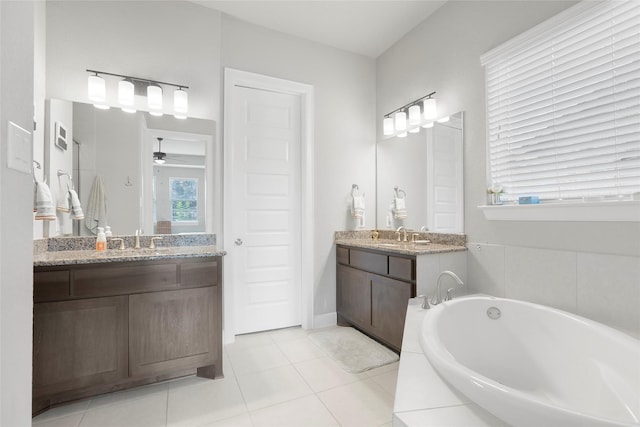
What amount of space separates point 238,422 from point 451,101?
2728mm

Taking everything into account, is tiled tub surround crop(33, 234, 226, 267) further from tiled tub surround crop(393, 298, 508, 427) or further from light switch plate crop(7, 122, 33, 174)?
tiled tub surround crop(393, 298, 508, 427)

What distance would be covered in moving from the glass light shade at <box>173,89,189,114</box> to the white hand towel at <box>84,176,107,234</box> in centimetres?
80

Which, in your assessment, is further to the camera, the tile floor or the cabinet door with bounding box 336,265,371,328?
the cabinet door with bounding box 336,265,371,328

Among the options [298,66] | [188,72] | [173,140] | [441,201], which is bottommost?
[441,201]

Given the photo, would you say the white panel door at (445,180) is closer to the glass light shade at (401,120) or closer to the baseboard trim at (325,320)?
the glass light shade at (401,120)

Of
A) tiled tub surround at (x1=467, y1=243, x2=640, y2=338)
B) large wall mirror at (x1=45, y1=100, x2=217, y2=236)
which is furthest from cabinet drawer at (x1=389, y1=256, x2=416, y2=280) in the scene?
large wall mirror at (x1=45, y1=100, x2=217, y2=236)

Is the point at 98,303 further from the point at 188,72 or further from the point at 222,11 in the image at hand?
the point at 222,11

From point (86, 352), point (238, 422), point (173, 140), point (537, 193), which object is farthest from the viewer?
point (173, 140)

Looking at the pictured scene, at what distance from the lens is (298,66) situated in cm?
301

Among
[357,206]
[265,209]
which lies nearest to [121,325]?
[265,209]

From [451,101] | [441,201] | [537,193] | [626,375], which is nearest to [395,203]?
[441,201]

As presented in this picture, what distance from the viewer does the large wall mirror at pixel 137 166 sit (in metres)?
2.18

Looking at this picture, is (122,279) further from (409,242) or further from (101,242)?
(409,242)

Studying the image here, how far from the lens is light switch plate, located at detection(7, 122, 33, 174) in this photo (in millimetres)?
821
